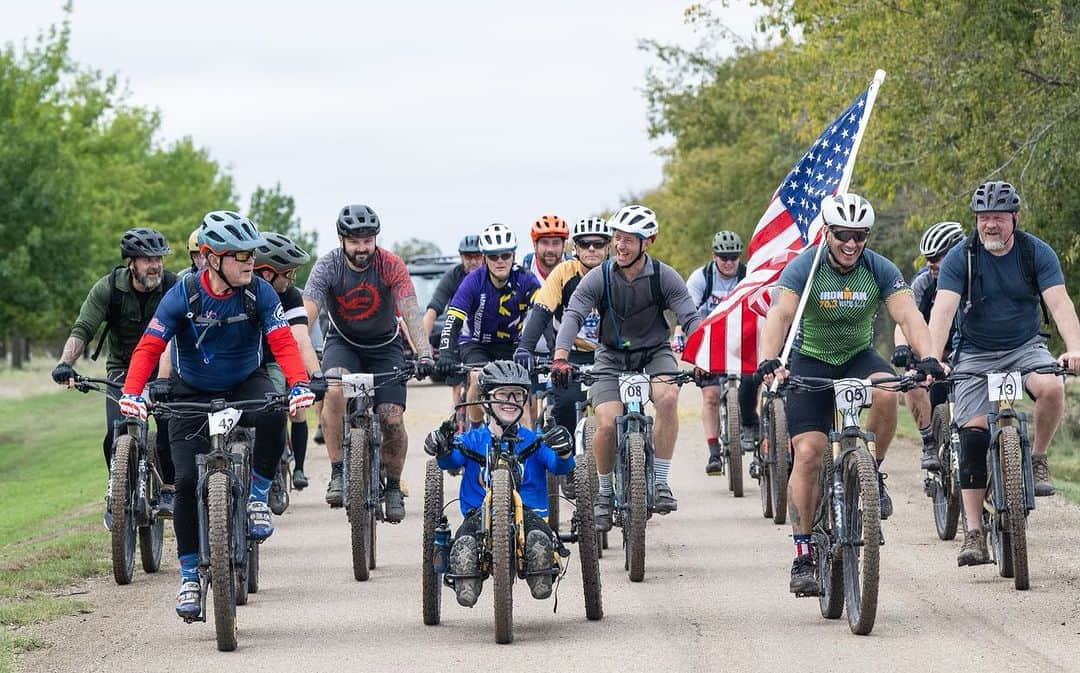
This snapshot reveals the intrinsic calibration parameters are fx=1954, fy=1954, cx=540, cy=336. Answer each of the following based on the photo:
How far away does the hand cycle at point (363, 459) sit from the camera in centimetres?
1190

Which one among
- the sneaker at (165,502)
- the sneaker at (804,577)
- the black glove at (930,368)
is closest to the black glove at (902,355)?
the black glove at (930,368)

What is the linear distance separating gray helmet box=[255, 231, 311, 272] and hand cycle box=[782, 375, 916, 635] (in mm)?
4559

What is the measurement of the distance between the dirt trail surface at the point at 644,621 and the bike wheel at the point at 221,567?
11cm

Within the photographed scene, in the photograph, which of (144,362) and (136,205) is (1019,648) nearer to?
(144,362)

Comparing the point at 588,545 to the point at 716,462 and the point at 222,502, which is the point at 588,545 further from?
the point at 716,462

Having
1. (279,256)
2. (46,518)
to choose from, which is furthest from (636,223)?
(46,518)

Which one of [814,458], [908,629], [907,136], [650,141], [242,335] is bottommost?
[908,629]

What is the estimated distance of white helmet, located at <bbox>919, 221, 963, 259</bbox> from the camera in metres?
13.8

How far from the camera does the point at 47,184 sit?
1523 inches

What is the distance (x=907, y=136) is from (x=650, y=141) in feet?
116

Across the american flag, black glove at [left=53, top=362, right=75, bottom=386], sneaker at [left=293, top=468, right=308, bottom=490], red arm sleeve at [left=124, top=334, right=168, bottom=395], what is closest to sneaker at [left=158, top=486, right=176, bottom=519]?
black glove at [left=53, top=362, right=75, bottom=386]

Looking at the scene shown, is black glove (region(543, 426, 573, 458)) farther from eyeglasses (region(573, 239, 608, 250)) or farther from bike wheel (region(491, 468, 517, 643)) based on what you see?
eyeglasses (region(573, 239, 608, 250))

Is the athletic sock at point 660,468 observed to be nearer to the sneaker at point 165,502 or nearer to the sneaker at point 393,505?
the sneaker at point 393,505

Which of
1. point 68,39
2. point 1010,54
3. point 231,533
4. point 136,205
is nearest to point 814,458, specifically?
point 231,533
